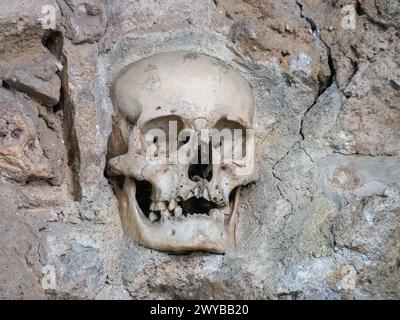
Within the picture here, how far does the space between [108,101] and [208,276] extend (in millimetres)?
448

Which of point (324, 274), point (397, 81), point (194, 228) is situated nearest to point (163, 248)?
point (194, 228)

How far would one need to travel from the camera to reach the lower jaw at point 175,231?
1.88 metres

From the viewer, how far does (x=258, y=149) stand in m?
2.10

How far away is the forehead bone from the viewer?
6.42 feet

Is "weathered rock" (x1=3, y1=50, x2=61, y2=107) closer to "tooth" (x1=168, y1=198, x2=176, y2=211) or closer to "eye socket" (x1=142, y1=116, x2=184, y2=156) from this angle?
"eye socket" (x1=142, y1=116, x2=184, y2=156)

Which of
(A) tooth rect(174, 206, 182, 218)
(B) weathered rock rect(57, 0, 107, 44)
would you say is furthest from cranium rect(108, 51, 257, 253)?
(B) weathered rock rect(57, 0, 107, 44)

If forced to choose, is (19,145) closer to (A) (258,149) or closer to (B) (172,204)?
(B) (172,204)

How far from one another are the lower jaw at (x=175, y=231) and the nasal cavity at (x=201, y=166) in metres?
0.09

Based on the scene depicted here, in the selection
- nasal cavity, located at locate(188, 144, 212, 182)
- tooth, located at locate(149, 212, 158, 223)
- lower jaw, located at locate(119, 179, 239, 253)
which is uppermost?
nasal cavity, located at locate(188, 144, 212, 182)

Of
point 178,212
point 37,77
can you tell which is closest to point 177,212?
point 178,212

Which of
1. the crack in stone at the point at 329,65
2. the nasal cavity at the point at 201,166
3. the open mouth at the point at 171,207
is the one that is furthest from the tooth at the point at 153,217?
the crack in stone at the point at 329,65

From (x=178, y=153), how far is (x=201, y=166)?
0.30 feet

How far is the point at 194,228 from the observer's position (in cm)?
189

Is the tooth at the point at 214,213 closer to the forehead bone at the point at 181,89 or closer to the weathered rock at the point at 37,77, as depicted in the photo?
the forehead bone at the point at 181,89
